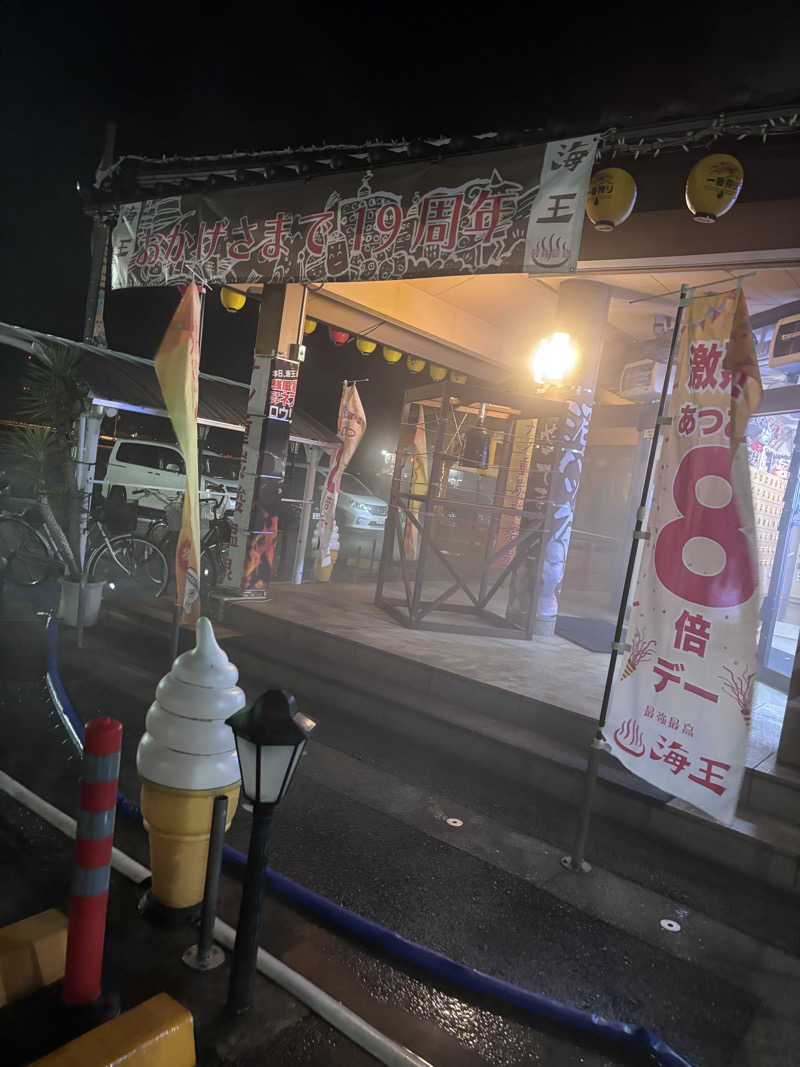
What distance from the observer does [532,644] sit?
735 cm

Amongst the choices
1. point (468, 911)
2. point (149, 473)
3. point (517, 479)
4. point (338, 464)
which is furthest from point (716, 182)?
point (149, 473)

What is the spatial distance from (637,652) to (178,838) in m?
2.49

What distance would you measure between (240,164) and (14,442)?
4.04m

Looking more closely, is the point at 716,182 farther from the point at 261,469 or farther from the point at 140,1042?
the point at 140,1042

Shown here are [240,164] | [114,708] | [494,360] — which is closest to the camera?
[114,708]

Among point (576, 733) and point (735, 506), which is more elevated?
→ point (735, 506)

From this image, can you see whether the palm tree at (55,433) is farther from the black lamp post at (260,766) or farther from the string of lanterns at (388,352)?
the black lamp post at (260,766)

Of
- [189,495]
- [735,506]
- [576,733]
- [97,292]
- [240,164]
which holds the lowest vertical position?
[576,733]

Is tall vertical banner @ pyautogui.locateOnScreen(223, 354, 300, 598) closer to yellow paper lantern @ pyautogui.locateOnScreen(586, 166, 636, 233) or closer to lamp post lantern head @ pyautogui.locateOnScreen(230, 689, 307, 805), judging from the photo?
yellow paper lantern @ pyautogui.locateOnScreen(586, 166, 636, 233)

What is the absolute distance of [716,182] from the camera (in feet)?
14.6

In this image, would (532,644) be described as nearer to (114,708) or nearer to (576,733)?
(576,733)

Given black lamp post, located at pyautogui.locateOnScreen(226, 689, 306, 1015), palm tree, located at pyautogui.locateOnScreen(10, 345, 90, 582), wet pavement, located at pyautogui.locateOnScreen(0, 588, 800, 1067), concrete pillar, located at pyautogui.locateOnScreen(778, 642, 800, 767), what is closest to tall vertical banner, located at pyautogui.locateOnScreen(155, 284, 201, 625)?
wet pavement, located at pyautogui.locateOnScreen(0, 588, 800, 1067)

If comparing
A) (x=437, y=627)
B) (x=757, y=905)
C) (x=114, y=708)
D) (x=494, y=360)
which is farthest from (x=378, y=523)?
(x=757, y=905)

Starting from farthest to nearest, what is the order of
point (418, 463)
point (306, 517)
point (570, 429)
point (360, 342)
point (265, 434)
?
point (418, 463) → point (360, 342) → point (306, 517) → point (265, 434) → point (570, 429)
